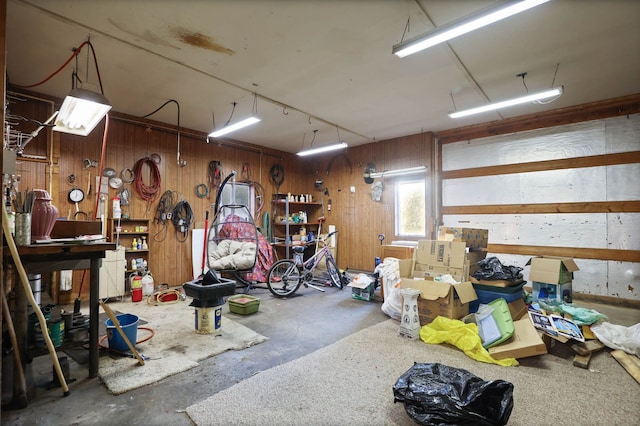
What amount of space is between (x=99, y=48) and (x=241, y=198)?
3953 millimetres

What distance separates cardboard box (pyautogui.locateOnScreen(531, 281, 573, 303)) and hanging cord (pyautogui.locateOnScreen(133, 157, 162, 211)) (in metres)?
6.07

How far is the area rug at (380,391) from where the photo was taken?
1.86 m

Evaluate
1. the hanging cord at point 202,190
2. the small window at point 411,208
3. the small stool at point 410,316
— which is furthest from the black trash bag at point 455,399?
the hanging cord at point 202,190

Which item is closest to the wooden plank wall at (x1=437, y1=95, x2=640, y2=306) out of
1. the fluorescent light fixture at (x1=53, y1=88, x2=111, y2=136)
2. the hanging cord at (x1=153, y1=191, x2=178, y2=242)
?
the hanging cord at (x1=153, y1=191, x2=178, y2=242)

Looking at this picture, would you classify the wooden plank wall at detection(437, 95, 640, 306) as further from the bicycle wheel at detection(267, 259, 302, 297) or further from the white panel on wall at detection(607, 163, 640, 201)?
the bicycle wheel at detection(267, 259, 302, 297)

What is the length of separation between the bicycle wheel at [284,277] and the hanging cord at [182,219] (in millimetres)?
2047

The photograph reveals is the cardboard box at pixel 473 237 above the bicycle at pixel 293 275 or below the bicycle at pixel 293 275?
above

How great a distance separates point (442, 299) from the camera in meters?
3.15

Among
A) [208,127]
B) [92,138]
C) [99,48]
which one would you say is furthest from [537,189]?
[92,138]

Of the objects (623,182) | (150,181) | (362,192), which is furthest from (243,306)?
(623,182)

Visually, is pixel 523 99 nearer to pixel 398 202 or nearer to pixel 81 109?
pixel 398 202

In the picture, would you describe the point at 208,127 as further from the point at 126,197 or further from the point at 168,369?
the point at 168,369

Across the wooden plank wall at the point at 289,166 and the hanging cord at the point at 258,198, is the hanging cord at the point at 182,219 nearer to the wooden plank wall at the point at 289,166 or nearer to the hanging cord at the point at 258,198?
the wooden plank wall at the point at 289,166

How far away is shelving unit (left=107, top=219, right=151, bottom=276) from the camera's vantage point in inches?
189
